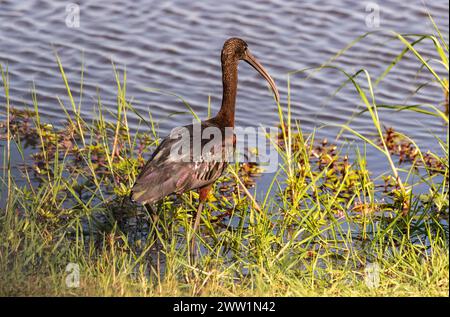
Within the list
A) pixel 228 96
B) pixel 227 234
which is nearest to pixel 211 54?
pixel 228 96

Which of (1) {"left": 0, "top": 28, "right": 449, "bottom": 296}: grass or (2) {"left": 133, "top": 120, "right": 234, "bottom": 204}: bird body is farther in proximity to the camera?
(2) {"left": 133, "top": 120, "right": 234, "bottom": 204}: bird body

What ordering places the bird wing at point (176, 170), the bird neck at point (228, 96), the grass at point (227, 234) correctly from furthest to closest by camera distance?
the bird neck at point (228, 96)
the bird wing at point (176, 170)
the grass at point (227, 234)

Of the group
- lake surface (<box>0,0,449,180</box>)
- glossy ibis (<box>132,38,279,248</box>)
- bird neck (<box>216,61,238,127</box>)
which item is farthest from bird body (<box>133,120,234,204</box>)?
lake surface (<box>0,0,449,180</box>)

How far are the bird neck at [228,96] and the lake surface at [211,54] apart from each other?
1.72 meters

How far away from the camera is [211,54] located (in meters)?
10.2

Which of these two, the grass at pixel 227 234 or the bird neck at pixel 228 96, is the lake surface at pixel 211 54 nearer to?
the grass at pixel 227 234

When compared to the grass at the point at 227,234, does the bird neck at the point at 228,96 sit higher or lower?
higher

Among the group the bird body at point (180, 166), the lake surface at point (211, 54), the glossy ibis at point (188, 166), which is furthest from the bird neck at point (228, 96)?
the lake surface at point (211, 54)

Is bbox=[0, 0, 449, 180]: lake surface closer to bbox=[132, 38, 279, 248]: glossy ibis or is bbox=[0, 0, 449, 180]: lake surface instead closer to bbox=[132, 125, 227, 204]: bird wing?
bbox=[132, 38, 279, 248]: glossy ibis

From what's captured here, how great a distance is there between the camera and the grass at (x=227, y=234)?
5031mm

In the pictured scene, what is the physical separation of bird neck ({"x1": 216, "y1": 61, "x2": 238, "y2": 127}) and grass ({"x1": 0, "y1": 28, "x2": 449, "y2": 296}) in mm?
364

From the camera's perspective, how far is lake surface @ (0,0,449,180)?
906 centimetres

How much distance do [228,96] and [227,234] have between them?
3.43 ft

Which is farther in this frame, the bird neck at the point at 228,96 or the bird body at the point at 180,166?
the bird neck at the point at 228,96
